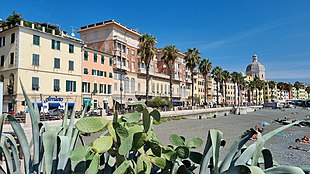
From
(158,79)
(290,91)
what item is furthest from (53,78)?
(290,91)

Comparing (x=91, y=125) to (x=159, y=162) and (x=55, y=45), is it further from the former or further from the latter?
(x=55, y=45)

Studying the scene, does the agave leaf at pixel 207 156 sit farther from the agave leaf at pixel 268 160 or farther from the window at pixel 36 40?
the window at pixel 36 40

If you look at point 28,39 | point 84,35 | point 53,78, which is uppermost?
point 84,35

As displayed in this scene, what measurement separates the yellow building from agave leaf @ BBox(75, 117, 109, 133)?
Result: 25.5 metres

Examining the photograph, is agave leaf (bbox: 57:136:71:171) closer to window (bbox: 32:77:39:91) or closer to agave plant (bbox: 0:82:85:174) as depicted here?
agave plant (bbox: 0:82:85:174)

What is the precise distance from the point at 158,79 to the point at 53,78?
96.9 feet

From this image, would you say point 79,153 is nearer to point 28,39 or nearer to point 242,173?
point 242,173

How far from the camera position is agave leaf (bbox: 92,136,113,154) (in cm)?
160

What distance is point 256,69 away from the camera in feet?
486

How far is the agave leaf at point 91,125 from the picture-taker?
5.54ft

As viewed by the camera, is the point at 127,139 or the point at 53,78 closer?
the point at 127,139

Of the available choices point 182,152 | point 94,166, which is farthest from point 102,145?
point 182,152

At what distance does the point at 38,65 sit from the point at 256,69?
468 feet

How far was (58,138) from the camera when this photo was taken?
2059 mm
